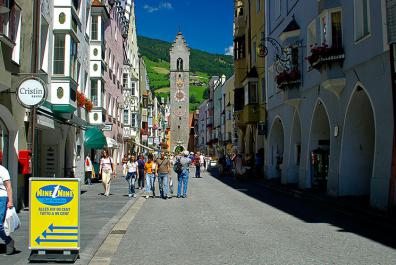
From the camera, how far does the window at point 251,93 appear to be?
36875 mm

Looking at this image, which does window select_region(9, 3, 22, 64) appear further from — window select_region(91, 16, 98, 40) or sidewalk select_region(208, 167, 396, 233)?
window select_region(91, 16, 98, 40)

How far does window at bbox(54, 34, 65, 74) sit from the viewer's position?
67.7 feet

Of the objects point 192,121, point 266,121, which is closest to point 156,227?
point 266,121

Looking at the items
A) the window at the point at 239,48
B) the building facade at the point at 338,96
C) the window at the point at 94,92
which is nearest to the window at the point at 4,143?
the building facade at the point at 338,96

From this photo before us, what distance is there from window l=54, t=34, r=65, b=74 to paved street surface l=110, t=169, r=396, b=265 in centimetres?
748

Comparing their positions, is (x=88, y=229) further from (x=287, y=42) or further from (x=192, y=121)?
(x=192, y=121)

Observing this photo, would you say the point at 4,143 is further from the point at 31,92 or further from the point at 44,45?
the point at 44,45

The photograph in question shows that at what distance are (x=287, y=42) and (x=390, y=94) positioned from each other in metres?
11.5

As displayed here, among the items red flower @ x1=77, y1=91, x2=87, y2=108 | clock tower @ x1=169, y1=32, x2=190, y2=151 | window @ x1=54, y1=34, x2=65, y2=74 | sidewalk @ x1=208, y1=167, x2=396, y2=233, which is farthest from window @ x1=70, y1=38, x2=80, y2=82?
clock tower @ x1=169, y1=32, x2=190, y2=151

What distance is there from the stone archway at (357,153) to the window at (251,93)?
18629 mm

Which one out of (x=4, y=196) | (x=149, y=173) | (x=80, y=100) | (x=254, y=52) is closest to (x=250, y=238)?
(x=4, y=196)

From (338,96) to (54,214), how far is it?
13515 millimetres

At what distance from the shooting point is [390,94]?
1427 centimetres

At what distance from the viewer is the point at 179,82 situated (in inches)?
4377
